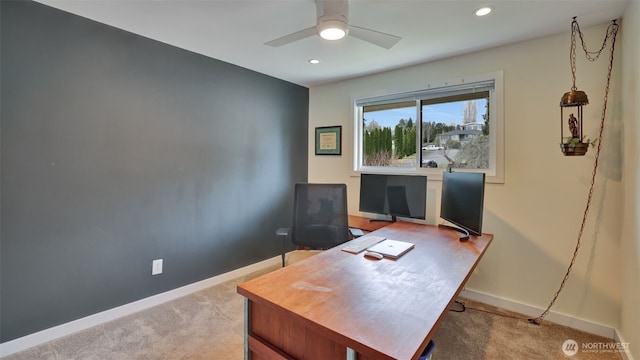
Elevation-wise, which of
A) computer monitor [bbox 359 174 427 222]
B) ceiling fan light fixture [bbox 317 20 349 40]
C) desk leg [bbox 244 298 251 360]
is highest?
ceiling fan light fixture [bbox 317 20 349 40]

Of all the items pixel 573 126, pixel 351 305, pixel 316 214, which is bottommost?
pixel 351 305

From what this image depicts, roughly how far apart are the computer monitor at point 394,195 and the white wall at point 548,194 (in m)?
0.61

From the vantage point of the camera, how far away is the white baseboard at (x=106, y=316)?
1.97 m

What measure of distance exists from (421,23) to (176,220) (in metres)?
2.74

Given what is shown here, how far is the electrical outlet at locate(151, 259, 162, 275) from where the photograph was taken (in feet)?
8.61

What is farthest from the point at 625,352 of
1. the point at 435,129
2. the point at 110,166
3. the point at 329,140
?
the point at 110,166

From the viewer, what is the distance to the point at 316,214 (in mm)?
2654

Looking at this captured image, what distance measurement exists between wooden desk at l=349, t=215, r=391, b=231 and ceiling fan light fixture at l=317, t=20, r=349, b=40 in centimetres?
186

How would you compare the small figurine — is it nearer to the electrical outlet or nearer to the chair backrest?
the chair backrest

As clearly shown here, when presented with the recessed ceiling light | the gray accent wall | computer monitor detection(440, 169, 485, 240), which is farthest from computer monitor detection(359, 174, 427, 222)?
the recessed ceiling light

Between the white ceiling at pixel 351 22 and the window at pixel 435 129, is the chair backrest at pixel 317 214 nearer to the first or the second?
the window at pixel 435 129

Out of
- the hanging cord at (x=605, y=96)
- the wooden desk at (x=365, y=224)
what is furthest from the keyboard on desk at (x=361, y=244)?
the hanging cord at (x=605, y=96)

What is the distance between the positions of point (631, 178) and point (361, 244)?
1.83m

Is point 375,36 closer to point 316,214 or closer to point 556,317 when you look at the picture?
point 316,214
